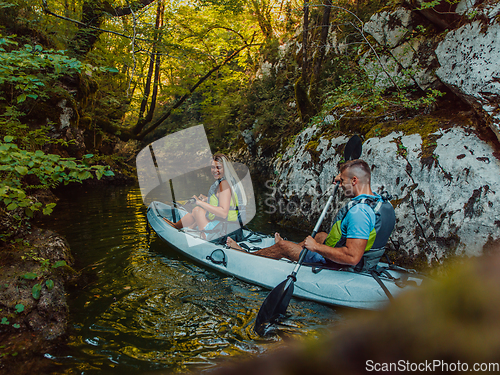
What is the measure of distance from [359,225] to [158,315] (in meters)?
2.51

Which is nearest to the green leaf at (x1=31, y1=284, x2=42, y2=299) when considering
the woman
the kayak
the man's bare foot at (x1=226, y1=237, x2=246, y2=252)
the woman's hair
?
the kayak

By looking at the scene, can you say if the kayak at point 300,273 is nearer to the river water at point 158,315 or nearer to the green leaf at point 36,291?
the river water at point 158,315

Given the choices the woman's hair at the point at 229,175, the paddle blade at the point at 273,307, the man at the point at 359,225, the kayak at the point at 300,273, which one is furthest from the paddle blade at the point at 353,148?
the paddle blade at the point at 273,307

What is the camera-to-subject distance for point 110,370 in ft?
8.37

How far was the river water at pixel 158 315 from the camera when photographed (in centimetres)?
272

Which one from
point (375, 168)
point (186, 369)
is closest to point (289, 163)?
point (375, 168)

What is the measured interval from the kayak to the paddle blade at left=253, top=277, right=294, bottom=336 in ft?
1.71

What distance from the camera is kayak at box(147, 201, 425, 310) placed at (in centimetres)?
350

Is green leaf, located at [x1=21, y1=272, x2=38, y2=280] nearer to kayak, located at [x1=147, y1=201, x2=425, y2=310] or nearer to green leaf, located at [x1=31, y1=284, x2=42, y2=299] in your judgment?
green leaf, located at [x1=31, y1=284, x2=42, y2=299]

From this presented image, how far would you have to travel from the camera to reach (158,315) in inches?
134

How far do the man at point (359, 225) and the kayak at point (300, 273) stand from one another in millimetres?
258

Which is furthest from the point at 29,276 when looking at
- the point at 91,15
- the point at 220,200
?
the point at 91,15

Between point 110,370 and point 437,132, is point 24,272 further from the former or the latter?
point 437,132

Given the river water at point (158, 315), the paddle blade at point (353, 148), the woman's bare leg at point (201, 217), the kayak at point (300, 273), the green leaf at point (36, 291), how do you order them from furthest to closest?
the woman's bare leg at point (201, 217) → the paddle blade at point (353, 148) → the kayak at point (300, 273) → the green leaf at point (36, 291) → the river water at point (158, 315)
